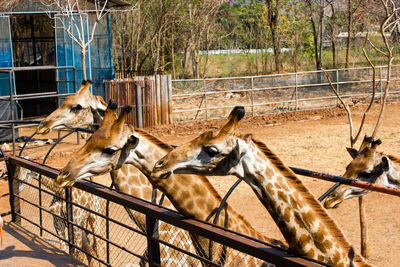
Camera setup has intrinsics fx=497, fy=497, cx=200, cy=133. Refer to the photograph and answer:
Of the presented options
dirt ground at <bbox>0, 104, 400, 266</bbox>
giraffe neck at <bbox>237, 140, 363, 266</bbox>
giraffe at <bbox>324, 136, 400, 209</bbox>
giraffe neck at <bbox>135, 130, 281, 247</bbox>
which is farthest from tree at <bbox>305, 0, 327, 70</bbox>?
giraffe neck at <bbox>237, 140, 363, 266</bbox>

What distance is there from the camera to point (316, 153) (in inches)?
453

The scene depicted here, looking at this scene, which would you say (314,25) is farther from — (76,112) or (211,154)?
(211,154)

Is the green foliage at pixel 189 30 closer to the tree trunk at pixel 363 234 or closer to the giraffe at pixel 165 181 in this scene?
the tree trunk at pixel 363 234

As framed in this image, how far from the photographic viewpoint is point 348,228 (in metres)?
7.25

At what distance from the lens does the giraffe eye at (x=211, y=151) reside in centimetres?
311

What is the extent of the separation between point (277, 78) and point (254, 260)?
1486 centimetres

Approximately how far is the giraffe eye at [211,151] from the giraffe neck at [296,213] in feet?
0.60

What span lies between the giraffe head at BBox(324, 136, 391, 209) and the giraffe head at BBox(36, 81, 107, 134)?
344cm

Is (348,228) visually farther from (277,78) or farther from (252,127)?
(277,78)

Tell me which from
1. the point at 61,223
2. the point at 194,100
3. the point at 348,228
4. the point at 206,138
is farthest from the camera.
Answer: the point at 194,100

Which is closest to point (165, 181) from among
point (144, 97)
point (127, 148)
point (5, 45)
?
point (127, 148)

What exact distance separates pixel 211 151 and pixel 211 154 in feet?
0.08

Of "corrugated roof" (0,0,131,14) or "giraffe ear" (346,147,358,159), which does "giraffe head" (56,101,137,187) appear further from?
"corrugated roof" (0,0,131,14)

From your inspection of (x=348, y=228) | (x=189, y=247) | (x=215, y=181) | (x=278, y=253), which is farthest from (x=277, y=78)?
Result: (x=278, y=253)
